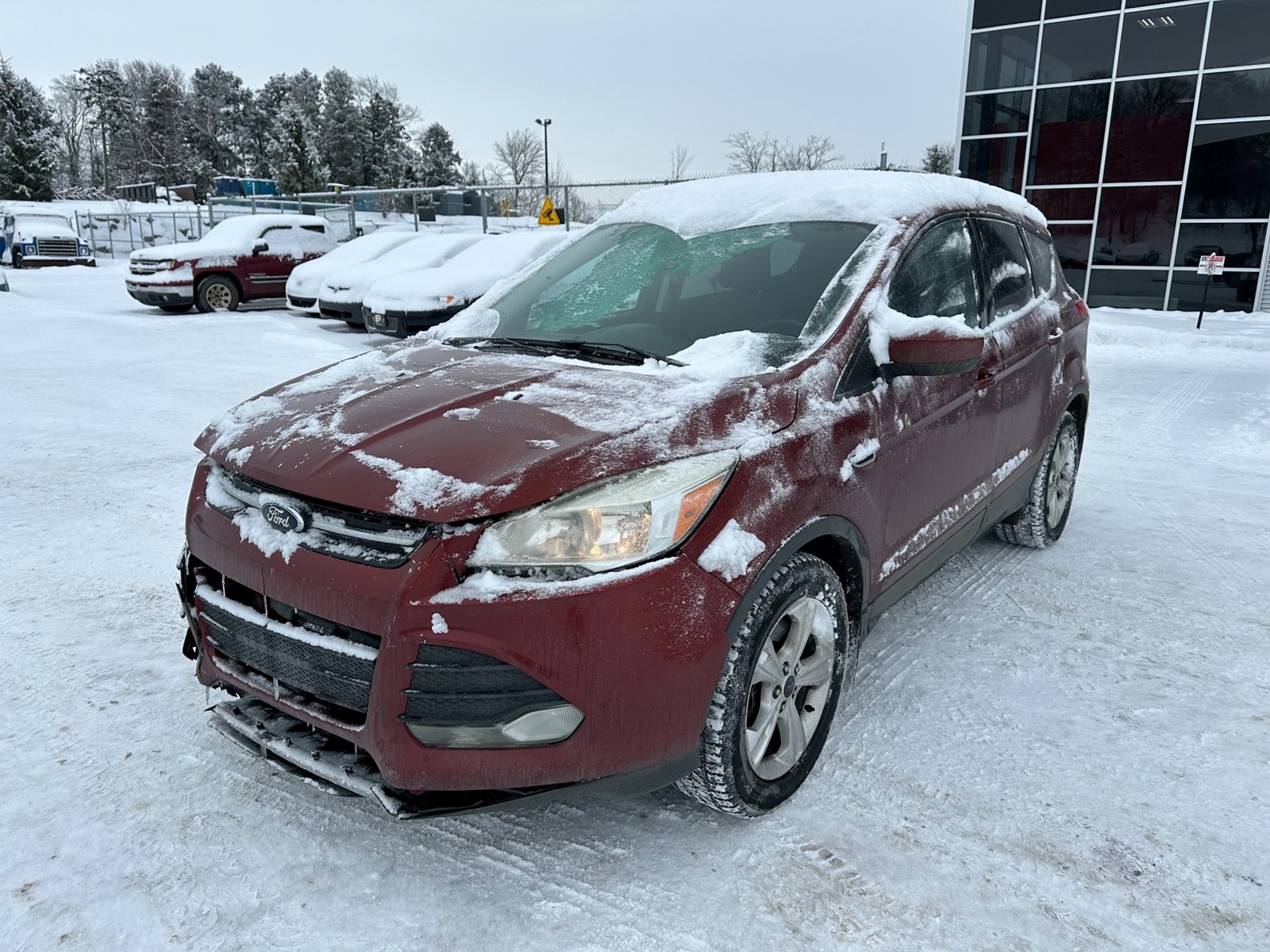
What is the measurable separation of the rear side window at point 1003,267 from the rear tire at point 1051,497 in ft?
2.63

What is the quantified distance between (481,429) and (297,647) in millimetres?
667

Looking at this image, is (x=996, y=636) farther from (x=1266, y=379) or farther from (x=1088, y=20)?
(x=1088, y=20)

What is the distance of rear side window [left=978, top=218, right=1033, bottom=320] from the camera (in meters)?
3.58

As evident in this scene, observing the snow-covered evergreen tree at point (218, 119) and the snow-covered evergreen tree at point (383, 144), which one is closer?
the snow-covered evergreen tree at point (383, 144)

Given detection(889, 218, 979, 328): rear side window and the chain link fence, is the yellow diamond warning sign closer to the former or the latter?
the chain link fence

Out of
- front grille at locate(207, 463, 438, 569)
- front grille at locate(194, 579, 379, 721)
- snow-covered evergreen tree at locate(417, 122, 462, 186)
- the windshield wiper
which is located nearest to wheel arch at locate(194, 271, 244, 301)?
the windshield wiper

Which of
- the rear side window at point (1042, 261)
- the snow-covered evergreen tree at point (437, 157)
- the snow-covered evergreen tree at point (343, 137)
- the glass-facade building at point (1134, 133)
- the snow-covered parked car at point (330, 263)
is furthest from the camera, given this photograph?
the snow-covered evergreen tree at point (437, 157)

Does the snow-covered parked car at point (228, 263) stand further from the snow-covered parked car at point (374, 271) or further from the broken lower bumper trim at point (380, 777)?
the broken lower bumper trim at point (380, 777)

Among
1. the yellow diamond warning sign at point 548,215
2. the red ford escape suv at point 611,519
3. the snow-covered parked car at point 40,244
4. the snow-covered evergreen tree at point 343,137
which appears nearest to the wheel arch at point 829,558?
the red ford escape suv at point 611,519

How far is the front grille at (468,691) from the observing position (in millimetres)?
1880

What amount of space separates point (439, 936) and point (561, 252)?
261cm

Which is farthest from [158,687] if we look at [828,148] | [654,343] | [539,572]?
[828,148]

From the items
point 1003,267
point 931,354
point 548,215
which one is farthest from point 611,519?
point 548,215

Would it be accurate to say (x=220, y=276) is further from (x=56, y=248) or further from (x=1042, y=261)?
(x=56, y=248)
